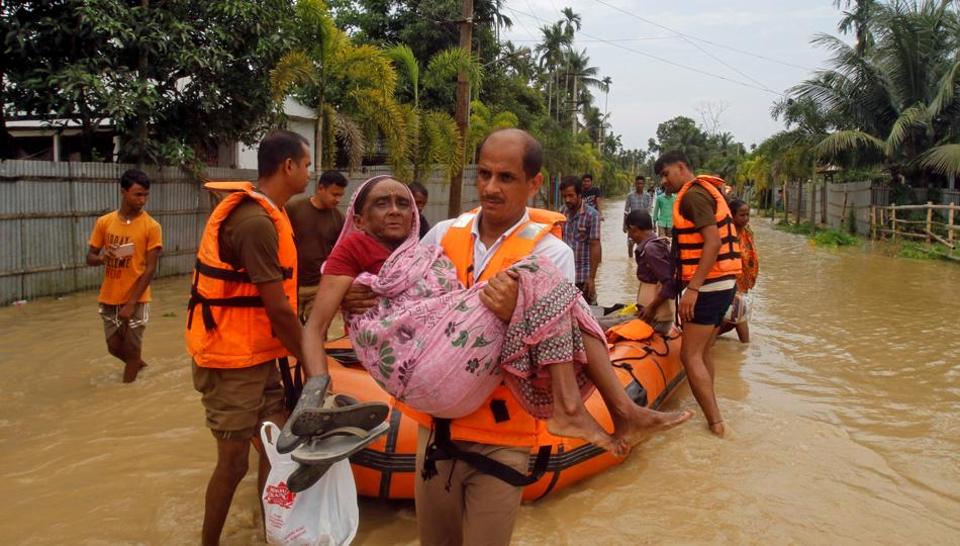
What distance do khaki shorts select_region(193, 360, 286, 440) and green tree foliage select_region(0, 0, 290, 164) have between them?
7.96 m

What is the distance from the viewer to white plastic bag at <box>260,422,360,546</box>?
2.62 meters

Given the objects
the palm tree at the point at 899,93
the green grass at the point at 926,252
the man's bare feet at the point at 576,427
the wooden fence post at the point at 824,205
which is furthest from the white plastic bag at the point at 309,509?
the wooden fence post at the point at 824,205

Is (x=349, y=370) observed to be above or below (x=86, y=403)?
above

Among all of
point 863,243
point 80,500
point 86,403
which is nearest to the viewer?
point 80,500

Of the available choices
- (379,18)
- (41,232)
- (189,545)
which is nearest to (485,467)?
(189,545)

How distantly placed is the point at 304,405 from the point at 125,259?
3923mm

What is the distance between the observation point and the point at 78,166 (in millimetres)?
9695

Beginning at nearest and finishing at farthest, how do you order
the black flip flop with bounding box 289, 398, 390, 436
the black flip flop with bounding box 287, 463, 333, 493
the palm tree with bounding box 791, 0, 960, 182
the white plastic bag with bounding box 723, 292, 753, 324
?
1. the black flip flop with bounding box 289, 398, 390, 436
2. the black flip flop with bounding box 287, 463, 333, 493
3. the white plastic bag with bounding box 723, 292, 753, 324
4. the palm tree with bounding box 791, 0, 960, 182

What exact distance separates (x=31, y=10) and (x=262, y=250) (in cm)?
939

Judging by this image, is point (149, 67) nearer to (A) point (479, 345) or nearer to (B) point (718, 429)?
(B) point (718, 429)

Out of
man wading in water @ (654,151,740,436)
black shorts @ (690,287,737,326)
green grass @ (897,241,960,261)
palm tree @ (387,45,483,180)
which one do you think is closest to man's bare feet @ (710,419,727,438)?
man wading in water @ (654,151,740,436)

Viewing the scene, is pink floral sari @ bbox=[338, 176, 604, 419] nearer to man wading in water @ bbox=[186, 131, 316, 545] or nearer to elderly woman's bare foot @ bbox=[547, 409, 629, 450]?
elderly woman's bare foot @ bbox=[547, 409, 629, 450]

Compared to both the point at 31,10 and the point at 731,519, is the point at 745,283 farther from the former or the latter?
the point at 31,10

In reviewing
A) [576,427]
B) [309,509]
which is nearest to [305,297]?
[309,509]
